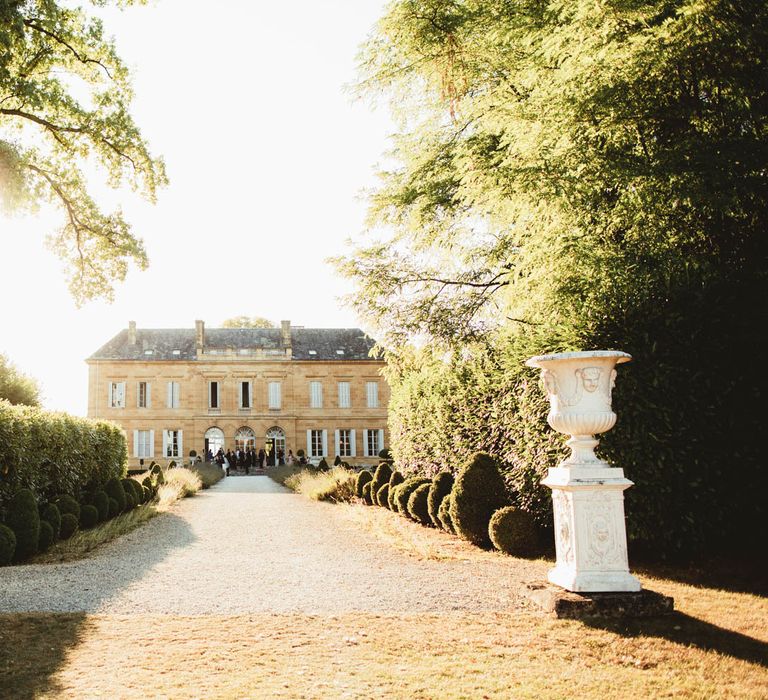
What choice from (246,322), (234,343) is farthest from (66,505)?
(246,322)

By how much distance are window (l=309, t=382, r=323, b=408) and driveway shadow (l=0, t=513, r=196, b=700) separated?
29.1 metres

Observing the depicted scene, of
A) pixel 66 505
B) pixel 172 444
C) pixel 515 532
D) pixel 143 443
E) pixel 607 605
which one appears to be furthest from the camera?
pixel 172 444

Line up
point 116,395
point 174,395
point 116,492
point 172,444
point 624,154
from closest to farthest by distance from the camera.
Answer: point 624,154 → point 116,492 → point 172,444 → point 116,395 → point 174,395

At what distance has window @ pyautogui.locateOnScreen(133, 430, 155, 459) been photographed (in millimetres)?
36000

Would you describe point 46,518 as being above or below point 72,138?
below

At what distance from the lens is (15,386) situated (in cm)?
2861

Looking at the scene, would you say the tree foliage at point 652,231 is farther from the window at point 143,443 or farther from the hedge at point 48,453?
the window at point 143,443

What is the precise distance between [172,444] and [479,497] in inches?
1263

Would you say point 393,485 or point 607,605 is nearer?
point 607,605

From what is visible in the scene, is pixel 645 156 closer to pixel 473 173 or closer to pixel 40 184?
pixel 473 173

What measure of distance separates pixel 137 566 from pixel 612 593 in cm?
468

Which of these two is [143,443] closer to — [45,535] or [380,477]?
[380,477]

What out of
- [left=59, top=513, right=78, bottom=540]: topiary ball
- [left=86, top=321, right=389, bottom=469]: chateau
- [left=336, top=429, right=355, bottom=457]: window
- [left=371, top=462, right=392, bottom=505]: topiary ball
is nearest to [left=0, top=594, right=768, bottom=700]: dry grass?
[left=59, top=513, right=78, bottom=540]: topiary ball

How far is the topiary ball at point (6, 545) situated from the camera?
6766mm
